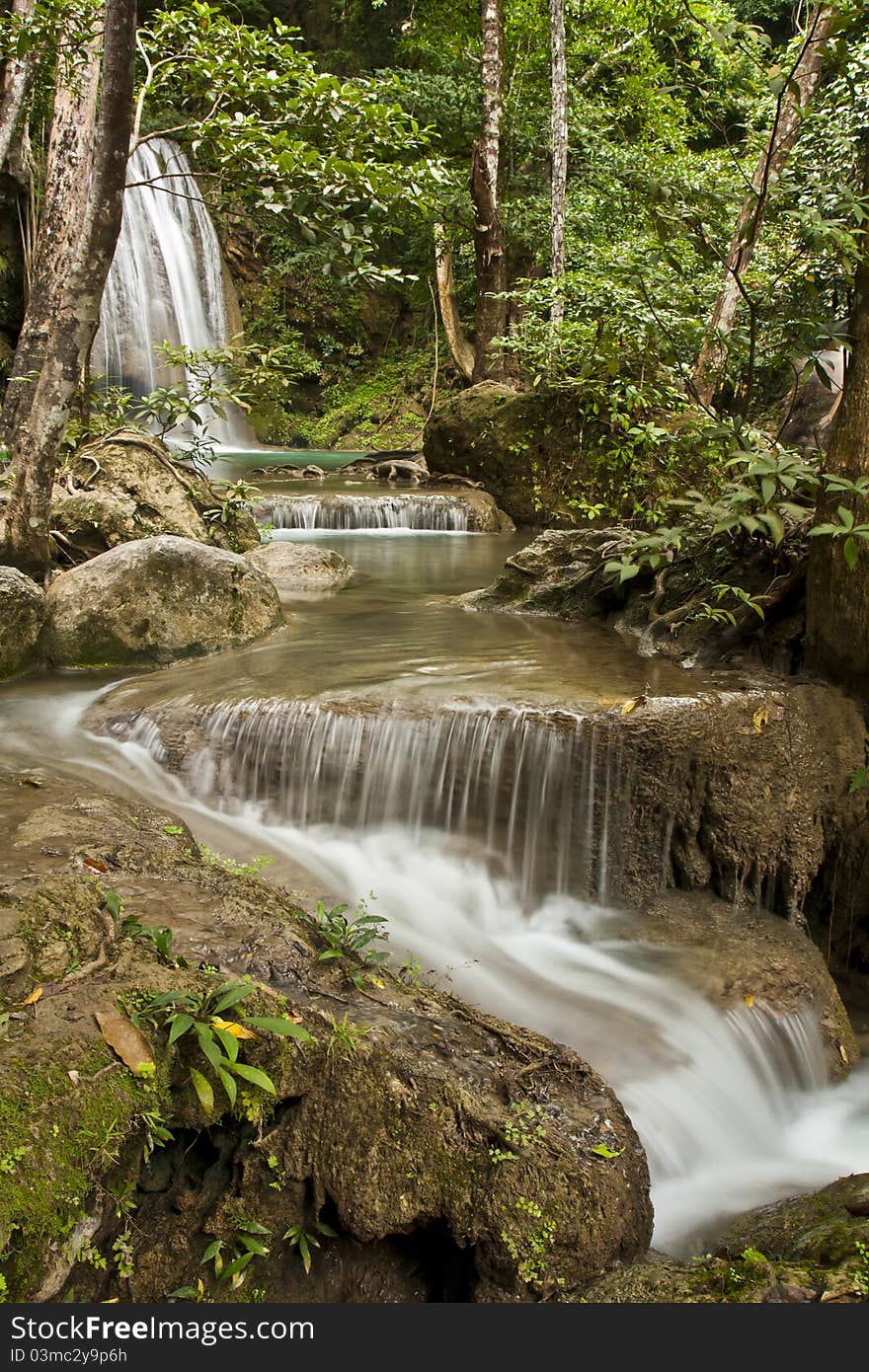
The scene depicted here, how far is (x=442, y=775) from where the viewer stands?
5082 mm

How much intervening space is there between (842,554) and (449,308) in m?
16.9

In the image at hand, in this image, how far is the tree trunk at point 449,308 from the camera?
19.8 metres

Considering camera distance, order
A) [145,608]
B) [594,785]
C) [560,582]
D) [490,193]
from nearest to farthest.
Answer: [594,785]
[145,608]
[560,582]
[490,193]

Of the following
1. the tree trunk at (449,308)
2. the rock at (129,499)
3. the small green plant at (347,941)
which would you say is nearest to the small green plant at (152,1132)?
the small green plant at (347,941)

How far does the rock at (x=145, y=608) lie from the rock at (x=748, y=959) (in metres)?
3.70

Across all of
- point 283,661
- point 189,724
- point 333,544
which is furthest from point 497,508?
point 189,724

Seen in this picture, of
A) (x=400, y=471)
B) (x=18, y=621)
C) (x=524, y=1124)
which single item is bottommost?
(x=524, y=1124)

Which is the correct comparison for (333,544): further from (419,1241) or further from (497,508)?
(419,1241)

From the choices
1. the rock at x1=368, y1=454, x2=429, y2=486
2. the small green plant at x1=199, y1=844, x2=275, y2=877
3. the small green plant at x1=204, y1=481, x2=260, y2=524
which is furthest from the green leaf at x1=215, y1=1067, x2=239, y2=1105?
the rock at x1=368, y1=454, x2=429, y2=486

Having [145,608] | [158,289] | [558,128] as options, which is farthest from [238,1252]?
[158,289]

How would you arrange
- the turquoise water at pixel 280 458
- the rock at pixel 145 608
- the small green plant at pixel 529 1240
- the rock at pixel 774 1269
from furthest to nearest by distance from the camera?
the turquoise water at pixel 280 458
the rock at pixel 145 608
the small green plant at pixel 529 1240
the rock at pixel 774 1269

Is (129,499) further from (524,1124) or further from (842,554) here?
(524,1124)

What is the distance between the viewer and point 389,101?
18.5 metres

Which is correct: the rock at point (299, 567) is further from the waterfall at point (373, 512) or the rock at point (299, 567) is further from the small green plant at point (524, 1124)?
the small green plant at point (524, 1124)
